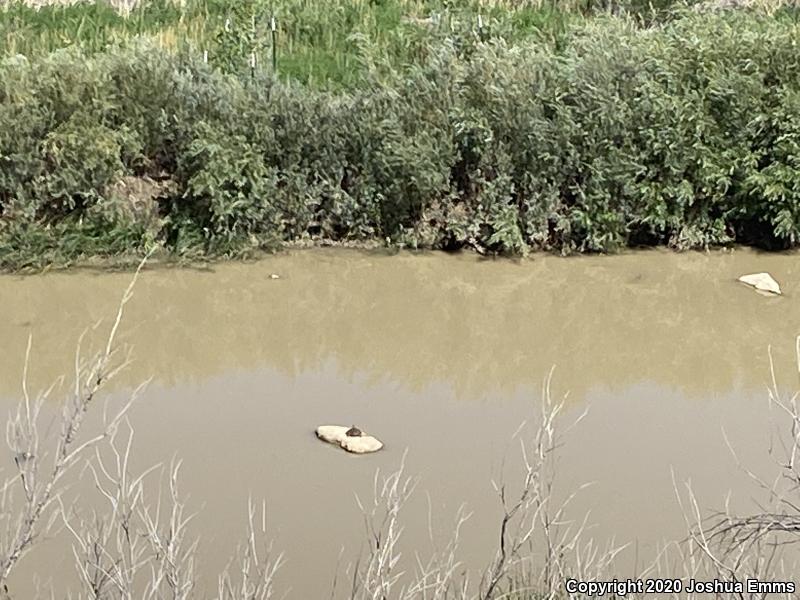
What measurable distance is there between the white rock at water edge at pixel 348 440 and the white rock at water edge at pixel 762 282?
14.2ft

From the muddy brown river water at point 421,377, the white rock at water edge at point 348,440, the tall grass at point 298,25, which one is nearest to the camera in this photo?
the muddy brown river water at point 421,377

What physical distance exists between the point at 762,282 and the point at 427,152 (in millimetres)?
3051

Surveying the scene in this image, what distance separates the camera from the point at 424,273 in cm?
952

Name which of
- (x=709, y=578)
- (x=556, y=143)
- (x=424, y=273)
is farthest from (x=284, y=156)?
(x=709, y=578)

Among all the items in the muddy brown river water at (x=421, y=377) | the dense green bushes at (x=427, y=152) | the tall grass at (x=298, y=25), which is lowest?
the muddy brown river water at (x=421, y=377)

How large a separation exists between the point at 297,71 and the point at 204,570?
29.9 ft

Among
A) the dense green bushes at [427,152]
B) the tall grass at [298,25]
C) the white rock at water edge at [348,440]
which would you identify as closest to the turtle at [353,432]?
the white rock at water edge at [348,440]

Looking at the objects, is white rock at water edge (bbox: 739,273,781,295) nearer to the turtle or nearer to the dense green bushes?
the dense green bushes

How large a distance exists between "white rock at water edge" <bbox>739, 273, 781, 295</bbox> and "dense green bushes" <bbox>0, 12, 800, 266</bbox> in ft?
2.34

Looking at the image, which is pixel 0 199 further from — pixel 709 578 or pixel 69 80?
pixel 709 578

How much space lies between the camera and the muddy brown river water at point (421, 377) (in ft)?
17.5

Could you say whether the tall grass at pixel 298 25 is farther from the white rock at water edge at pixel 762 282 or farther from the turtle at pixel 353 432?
the turtle at pixel 353 432

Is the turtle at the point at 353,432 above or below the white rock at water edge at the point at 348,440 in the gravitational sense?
above

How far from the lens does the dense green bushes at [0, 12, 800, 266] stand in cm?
966
